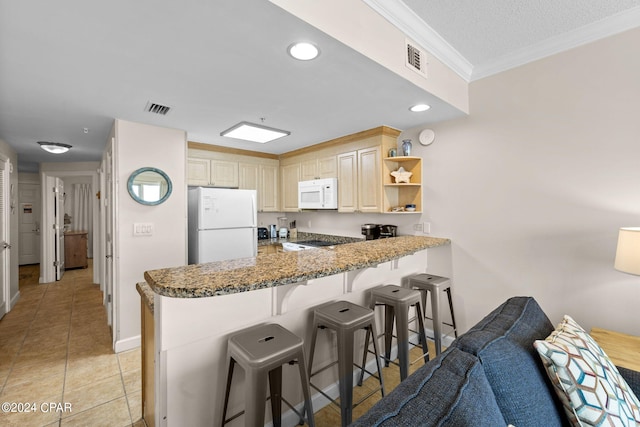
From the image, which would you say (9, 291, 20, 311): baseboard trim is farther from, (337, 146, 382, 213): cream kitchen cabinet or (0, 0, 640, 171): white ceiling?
(337, 146, 382, 213): cream kitchen cabinet

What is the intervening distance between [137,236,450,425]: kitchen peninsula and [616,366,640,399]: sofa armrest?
120 centimetres

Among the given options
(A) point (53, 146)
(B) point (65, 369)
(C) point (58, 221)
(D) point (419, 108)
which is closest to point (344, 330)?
(D) point (419, 108)

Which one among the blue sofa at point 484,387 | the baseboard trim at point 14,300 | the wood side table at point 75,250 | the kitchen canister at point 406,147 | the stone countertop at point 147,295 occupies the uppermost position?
the kitchen canister at point 406,147

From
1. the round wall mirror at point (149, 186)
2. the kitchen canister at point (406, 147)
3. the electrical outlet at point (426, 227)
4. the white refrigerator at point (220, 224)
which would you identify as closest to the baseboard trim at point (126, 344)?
the white refrigerator at point (220, 224)

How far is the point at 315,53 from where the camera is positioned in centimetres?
155

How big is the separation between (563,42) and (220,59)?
7.97 ft

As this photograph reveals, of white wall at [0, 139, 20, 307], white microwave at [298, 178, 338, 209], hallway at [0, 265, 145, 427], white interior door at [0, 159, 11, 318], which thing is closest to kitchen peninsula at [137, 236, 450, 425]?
hallway at [0, 265, 145, 427]

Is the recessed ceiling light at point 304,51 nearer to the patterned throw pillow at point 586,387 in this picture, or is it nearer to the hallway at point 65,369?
the patterned throw pillow at point 586,387

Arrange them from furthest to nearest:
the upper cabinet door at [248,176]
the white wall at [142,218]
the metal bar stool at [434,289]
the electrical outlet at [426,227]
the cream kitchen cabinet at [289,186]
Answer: the cream kitchen cabinet at [289,186], the upper cabinet door at [248,176], the electrical outlet at [426,227], the white wall at [142,218], the metal bar stool at [434,289]

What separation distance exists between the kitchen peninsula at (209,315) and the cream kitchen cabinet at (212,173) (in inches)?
89.5

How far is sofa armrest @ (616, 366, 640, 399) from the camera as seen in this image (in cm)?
122

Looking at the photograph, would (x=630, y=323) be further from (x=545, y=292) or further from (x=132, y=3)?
(x=132, y=3)

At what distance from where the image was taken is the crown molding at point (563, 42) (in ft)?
5.95

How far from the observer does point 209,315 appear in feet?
4.51
